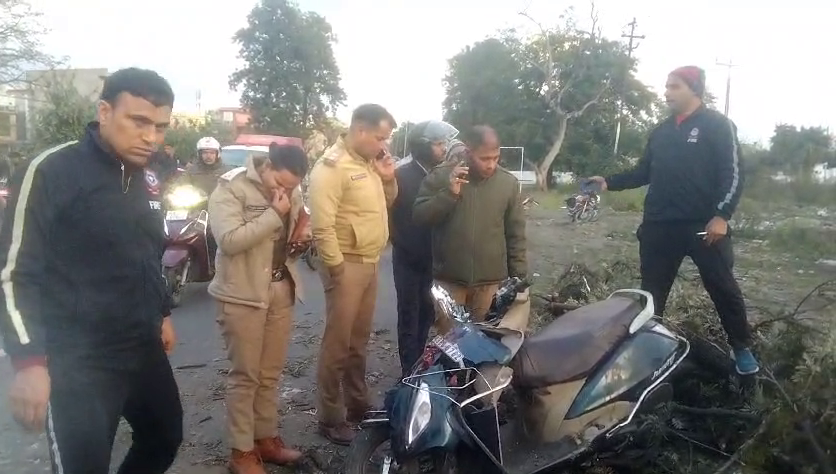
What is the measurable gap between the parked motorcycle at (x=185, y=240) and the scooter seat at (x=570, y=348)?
189 inches

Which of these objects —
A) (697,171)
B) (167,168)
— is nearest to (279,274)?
(697,171)

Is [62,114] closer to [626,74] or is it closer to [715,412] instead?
[715,412]

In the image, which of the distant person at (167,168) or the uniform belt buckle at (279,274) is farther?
the distant person at (167,168)

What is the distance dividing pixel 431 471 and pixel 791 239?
12.1 metres

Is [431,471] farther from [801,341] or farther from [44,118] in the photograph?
[44,118]

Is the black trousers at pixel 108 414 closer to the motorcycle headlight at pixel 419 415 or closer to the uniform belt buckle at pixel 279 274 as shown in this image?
the motorcycle headlight at pixel 419 415

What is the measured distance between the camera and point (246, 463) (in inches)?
150

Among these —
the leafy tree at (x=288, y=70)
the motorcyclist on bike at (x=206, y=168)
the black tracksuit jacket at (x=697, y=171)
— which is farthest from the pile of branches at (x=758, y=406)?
the leafy tree at (x=288, y=70)

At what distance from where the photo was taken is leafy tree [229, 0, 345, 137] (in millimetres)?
50812

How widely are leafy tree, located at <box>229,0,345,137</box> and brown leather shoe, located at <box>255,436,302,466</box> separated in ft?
156

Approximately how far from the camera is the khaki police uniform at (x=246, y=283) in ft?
12.3

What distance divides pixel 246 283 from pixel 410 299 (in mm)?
1504

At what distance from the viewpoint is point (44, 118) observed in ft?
55.3

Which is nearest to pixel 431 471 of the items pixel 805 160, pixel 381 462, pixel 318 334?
pixel 381 462
